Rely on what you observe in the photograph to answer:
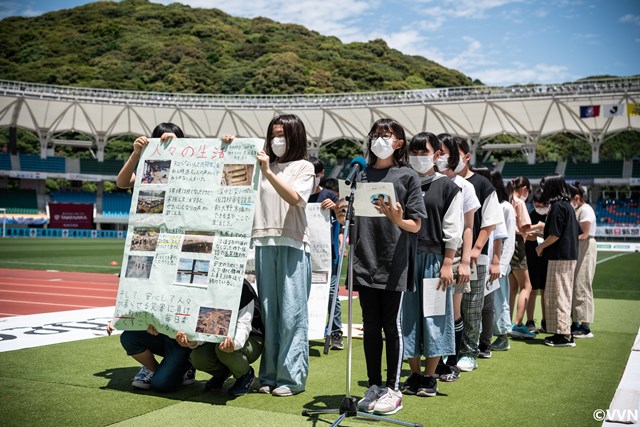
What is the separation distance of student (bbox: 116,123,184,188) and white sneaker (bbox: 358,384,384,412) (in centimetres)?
235

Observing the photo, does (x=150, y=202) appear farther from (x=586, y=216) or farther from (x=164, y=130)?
(x=586, y=216)

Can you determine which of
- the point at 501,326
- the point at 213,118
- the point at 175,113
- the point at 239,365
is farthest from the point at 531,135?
the point at 239,365

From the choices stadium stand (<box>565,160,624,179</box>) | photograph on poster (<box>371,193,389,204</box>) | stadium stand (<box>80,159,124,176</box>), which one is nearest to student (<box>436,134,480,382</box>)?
photograph on poster (<box>371,193,389,204</box>)

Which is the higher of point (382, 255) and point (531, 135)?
point (531, 135)

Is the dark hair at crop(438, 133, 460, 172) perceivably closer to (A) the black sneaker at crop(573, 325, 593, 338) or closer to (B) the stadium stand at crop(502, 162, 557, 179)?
(A) the black sneaker at crop(573, 325, 593, 338)

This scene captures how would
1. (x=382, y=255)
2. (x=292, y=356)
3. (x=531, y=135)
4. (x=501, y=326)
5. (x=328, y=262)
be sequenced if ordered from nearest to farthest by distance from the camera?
(x=382, y=255)
(x=292, y=356)
(x=328, y=262)
(x=501, y=326)
(x=531, y=135)

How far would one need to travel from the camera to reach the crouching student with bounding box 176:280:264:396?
14.6 ft

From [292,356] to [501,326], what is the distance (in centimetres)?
308

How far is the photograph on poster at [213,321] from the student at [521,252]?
4.70 m

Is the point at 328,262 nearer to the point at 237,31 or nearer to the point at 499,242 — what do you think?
the point at 499,242

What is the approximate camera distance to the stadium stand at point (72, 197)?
170 feet

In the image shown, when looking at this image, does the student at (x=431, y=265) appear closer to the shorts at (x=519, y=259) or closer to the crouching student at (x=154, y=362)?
the crouching student at (x=154, y=362)

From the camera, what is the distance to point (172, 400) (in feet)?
14.2

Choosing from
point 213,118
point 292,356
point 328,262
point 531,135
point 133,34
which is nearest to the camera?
point 292,356
